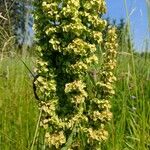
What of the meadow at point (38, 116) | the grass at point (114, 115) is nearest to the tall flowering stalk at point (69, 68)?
the meadow at point (38, 116)

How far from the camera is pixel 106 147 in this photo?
306cm

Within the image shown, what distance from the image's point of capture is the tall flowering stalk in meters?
2.25

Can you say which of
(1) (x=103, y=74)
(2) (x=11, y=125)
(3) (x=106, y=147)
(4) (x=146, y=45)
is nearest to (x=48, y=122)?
(1) (x=103, y=74)

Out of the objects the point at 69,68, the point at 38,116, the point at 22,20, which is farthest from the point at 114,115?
the point at 22,20

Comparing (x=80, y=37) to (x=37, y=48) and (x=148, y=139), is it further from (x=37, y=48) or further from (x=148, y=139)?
(x=148, y=139)

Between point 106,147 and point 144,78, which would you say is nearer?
point 106,147

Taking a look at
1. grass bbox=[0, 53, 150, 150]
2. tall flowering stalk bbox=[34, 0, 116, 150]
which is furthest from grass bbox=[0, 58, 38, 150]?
tall flowering stalk bbox=[34, 0, 116, 150]

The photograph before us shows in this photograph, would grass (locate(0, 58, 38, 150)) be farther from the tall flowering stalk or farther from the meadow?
the tall flowering stalk

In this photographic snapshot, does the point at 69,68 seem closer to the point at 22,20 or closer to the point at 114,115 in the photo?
the point at 114,115

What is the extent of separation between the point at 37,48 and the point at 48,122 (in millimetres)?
344

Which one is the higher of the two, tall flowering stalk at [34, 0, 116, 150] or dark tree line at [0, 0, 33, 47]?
dark tree line at [0, 0, 33, 47]

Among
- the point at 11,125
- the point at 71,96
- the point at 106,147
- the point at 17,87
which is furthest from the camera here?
the point at 17,87

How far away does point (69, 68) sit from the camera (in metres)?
2.26

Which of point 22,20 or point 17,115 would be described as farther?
point 22,20
